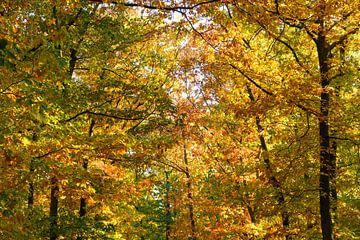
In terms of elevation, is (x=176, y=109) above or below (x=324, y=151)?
above

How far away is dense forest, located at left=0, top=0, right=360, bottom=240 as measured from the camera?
6.17 m

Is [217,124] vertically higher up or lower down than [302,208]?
higher up

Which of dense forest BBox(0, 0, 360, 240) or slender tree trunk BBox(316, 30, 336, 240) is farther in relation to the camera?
slender tree trunk BBox(316, 30, 336, 240)

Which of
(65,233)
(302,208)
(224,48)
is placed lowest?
(65,233)

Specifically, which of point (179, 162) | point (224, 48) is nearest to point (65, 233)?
point (224, 48)

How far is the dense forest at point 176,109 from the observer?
617cm

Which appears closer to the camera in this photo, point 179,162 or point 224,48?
point 224,48

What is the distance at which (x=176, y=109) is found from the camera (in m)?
11.2

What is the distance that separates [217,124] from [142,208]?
23025 mm

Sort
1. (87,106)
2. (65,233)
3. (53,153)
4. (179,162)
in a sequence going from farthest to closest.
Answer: (179,162)
(65,233)
(87,106)
(53,153)

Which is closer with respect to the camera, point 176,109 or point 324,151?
point 324,151

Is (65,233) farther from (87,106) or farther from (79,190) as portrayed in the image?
(87,106)

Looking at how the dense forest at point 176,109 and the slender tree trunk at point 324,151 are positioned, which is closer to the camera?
the dense forest at point 176,109

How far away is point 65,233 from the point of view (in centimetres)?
1159
